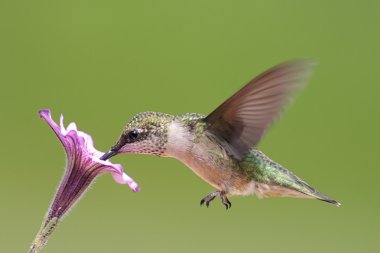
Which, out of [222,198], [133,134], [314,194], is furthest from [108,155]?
[314,194]

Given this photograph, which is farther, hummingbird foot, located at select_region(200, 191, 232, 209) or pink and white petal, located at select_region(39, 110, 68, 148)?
hummingbird foot, located at select_region(200, 191, 232, 209)

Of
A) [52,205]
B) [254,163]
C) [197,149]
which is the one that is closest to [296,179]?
[254,163]

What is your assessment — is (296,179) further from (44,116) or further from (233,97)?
(44,116)

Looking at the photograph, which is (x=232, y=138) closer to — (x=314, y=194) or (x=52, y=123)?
(x=314, y=194)

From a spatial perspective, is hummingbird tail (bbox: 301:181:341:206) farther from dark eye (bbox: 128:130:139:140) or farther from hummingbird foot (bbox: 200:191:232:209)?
dark eye (bbox: 128:130:139:140)

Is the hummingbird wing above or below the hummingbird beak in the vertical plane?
above

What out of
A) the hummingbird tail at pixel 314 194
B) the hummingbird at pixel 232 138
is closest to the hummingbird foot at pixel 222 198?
the hummingbird at pixel 232 138

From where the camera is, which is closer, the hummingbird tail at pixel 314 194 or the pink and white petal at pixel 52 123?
the pink and white petal at pixel 52 123

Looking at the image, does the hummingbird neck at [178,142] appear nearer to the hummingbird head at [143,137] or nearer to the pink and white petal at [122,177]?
the hummingbird head at [143,137]

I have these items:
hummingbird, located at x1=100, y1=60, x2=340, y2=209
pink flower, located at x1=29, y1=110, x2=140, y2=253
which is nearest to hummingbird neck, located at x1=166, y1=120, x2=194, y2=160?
hummingbird, located at x1=100, y1=60, x2=340, y2=209
